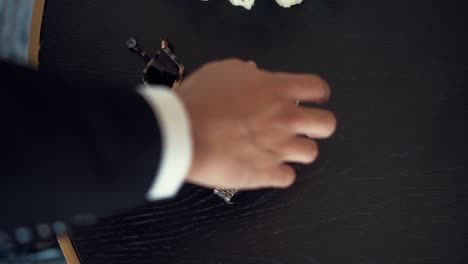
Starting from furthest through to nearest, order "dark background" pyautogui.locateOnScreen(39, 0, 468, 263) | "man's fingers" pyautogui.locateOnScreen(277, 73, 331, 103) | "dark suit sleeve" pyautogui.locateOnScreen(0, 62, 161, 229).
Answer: "dark background" pyautogui.locateOnScreen(39, 0, 468, 263) → "man's fingers" pyautogui.locateOnScreen(277, 73, 331, 103) → "dark suit sleeve" pyautogui.locateOnScreen(0, 62, 161, 229)

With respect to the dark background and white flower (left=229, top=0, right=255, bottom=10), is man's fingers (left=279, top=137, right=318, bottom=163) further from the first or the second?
white flower (left=229, top=0, right=255, bottom=10)

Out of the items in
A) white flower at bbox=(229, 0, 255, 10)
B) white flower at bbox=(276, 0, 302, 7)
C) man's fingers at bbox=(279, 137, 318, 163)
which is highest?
white flower at bbox=(276, 0, 302, 7)

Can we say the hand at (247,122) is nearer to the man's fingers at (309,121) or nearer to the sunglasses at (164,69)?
the man's fingers at (309,121)

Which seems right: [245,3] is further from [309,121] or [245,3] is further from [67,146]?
[67,146]

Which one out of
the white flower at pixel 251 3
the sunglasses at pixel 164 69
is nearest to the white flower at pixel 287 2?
the white flower at pixel 251 3

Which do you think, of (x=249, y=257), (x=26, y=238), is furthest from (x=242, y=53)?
(x=26, y=238)

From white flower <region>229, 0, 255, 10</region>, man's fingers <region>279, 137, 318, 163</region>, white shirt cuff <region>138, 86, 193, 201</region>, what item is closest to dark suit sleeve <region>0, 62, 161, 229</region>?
white shirt cuff <region>138, 86, 193, 201</region>
